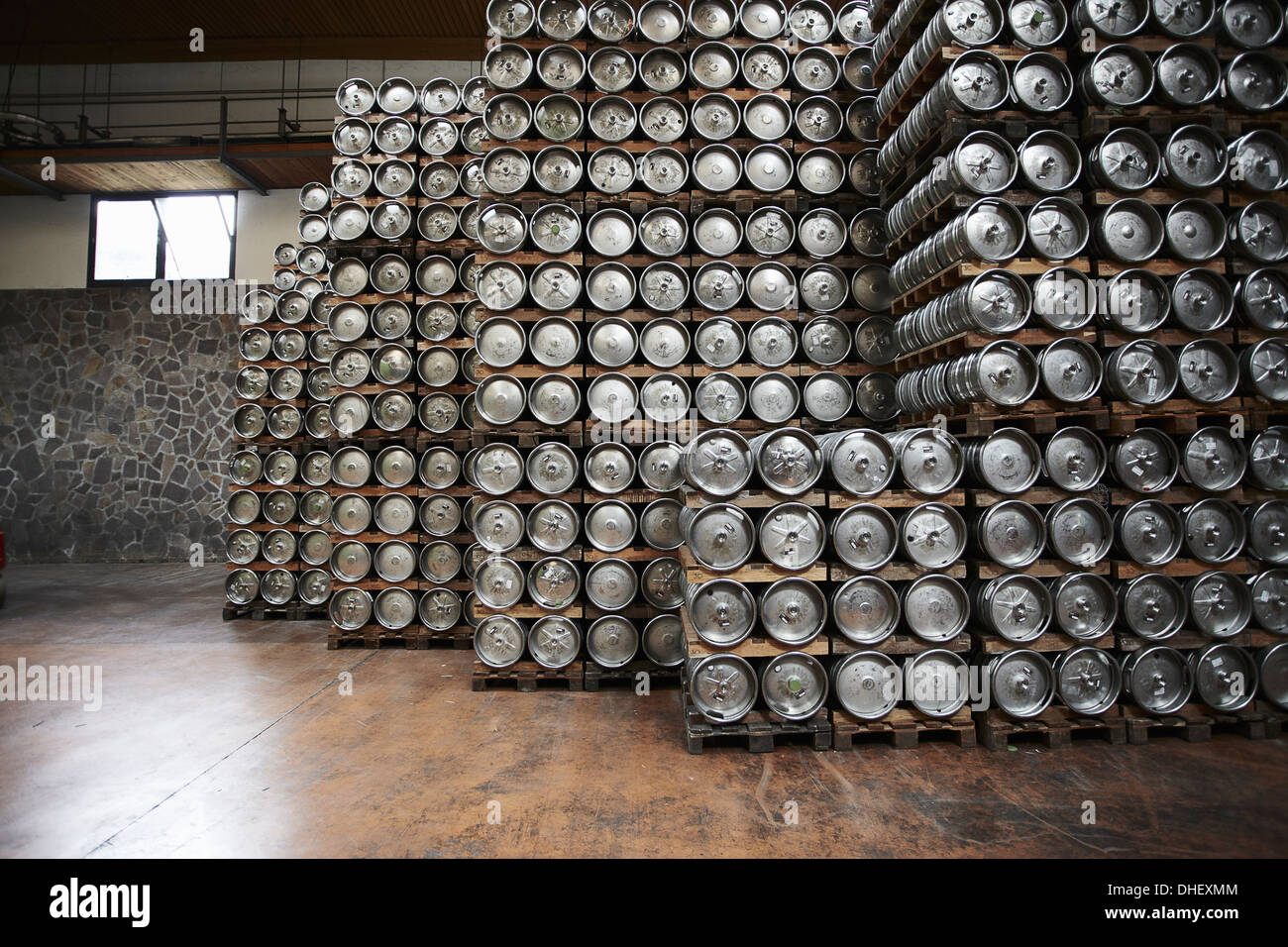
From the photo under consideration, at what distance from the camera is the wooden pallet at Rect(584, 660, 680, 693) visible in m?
5.55

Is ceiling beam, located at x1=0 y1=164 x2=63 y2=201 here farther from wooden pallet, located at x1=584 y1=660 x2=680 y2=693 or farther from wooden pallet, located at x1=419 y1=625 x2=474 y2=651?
wooden pallet, located at x1=584 y1=660 x2=680 y2=693

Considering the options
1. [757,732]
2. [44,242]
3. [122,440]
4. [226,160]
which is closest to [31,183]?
[44,242]

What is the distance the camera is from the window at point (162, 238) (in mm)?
12211

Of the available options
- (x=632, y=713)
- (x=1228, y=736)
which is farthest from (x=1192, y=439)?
(x=632, y=713)

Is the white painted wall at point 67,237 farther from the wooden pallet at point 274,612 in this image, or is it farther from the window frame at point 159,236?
the wooden pallet at point 274,612

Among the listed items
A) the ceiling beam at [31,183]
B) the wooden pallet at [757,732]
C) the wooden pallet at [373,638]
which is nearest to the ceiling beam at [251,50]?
the ceiling beam at [31,183]

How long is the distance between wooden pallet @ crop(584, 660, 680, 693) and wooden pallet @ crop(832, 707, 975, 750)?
160cm

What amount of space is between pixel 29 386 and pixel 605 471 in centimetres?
1201

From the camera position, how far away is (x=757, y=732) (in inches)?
169

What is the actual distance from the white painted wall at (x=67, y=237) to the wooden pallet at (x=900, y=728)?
11.8 m

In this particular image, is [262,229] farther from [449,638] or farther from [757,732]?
[757,732]

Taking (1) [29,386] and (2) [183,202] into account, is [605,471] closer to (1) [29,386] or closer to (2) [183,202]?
(2) [183,202]

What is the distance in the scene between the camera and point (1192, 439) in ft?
15.3

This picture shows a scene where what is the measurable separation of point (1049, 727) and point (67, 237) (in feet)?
52.1
